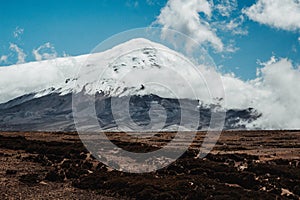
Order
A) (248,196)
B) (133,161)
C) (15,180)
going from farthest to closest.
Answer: (133,161) → (15,180) → (248,196)

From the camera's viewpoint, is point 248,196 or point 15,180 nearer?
point 248,196

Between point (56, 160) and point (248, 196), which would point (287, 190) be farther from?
point (56, 160)

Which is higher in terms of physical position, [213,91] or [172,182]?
[213,91]

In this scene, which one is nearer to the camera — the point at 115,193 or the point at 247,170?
the point at 115,193

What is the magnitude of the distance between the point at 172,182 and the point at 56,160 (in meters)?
15.4

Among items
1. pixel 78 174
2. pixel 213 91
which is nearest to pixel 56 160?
pixel 78 174

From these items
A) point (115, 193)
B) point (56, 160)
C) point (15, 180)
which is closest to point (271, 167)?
point (115, 193)

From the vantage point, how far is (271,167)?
41.4 m

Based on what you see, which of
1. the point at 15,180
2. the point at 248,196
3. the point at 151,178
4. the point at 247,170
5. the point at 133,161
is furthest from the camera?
the point at 133,161

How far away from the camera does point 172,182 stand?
3219cm

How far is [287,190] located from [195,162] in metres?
12.1

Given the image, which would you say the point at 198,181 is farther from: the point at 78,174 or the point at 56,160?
the point at 56,160

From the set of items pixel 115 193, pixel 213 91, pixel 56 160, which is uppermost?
pixel 213 91

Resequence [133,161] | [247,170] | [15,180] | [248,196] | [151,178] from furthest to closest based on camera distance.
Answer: [133,161]
[247,170]
[151,178]
[15,180]
[248,196]
